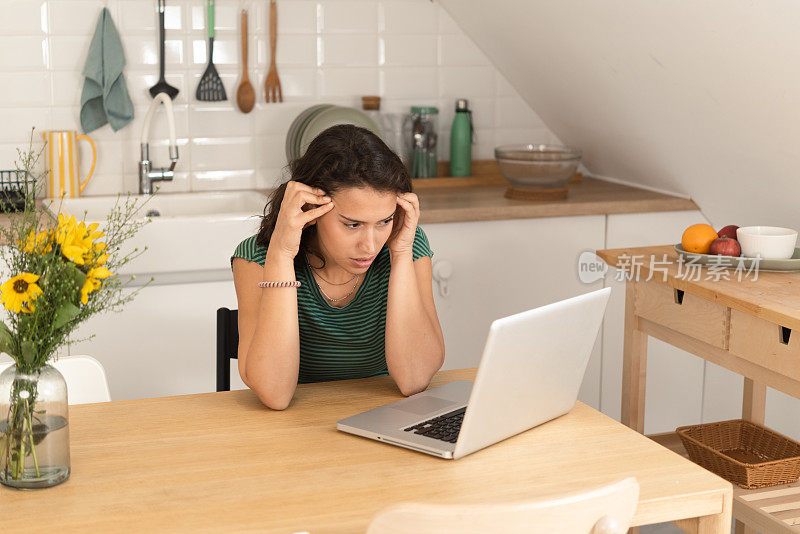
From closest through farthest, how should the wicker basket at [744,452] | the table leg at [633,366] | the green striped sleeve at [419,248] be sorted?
the green striped sleeve at [419,248] < the wicker basket at [744,452] < the table leg at [633,366]

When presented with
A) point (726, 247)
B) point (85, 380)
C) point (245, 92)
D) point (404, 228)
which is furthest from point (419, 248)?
point (245, 92)

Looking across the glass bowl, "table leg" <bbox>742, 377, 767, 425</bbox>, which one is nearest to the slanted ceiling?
the glass bowl

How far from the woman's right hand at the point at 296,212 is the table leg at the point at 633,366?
3.36ft

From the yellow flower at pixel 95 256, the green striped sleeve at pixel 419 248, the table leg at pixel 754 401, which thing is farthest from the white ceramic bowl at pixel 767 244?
the yellow flower at pixel 95 256

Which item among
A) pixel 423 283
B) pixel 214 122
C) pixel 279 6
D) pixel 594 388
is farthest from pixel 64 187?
pixel 594 388

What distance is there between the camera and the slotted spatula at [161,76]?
117 inches

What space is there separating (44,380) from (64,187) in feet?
6.14

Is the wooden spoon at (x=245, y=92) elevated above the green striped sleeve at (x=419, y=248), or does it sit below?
above

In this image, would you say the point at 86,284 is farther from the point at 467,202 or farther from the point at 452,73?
the point at 452,73

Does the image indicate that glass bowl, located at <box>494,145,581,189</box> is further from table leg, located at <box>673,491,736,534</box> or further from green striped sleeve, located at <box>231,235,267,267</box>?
table leg, located at <box>673,491,736,534</box>

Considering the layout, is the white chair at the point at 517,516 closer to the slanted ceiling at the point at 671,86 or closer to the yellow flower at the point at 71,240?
the yellow flower at the point at 71,240

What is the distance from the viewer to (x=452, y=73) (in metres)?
3.35

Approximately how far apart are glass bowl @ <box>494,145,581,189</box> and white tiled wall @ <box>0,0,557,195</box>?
0.42 meters

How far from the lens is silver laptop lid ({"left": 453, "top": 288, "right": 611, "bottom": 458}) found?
123 cm
